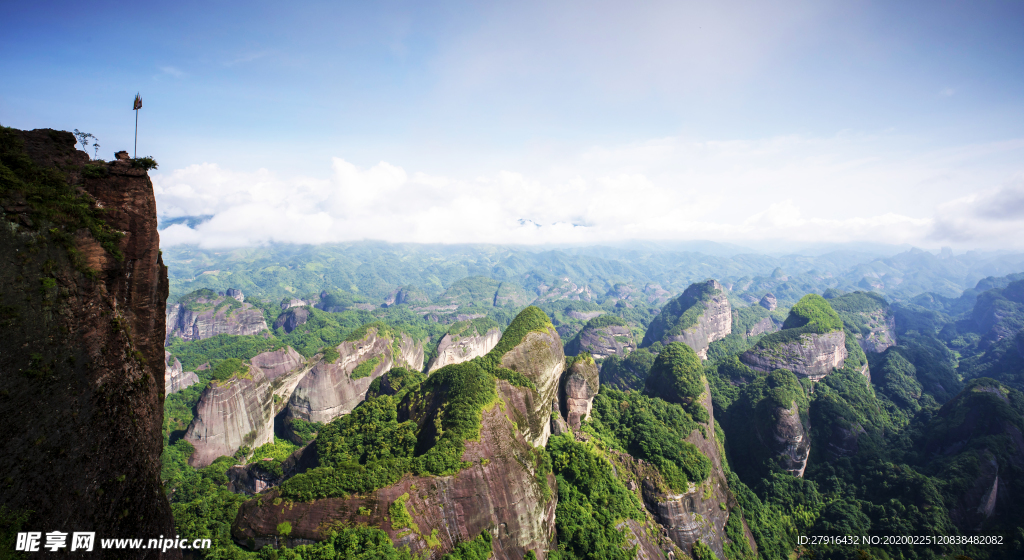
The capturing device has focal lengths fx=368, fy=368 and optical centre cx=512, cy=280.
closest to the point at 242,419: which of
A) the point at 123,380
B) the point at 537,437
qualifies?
the point at 537,437

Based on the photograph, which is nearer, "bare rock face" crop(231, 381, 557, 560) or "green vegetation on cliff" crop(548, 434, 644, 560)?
"bare rock face" crop(231, 381, 557, 560)

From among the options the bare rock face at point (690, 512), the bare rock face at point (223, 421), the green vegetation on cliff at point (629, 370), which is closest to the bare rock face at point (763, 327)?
the green vegetation on cliff at point (629, 370)

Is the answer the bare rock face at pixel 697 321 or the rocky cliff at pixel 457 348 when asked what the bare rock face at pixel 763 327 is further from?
the rocky cliff at pixel 457 348

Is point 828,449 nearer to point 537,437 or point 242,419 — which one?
point 537,437

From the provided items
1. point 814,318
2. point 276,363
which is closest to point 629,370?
point 814,318

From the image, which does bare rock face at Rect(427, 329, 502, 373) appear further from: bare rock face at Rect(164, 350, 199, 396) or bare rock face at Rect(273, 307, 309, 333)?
bare rock face at Rect(273, 307, 309, 333)

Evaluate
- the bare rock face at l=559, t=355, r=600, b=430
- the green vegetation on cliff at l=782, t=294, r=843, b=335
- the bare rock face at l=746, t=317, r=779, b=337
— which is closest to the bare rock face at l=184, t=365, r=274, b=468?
the bare rock face at l=559, t=355, r=600, b=430
